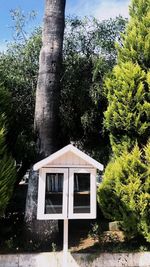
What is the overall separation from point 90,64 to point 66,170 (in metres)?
3.43

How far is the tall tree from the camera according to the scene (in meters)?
6.54

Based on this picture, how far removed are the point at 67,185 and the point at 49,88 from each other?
7.38ft

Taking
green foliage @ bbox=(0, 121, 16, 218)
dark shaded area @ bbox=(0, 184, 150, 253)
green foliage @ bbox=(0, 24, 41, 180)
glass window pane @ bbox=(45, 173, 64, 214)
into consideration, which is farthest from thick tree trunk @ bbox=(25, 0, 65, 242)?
glass window pane @ bbox=(45, 173, 64, 214)

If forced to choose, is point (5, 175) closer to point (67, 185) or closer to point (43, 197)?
point (43, 197)

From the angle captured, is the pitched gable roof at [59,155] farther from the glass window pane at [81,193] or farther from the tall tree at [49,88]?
the tall tree at [49,88]

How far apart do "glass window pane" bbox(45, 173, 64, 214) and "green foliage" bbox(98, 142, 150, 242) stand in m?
1.27

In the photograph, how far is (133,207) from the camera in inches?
227

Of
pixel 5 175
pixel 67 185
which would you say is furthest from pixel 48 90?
pixel 67 185

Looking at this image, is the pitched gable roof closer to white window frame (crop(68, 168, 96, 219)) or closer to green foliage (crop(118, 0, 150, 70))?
white window frame (crop(68, 168, 96, 219))

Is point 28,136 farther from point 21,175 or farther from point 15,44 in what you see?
point 15,44

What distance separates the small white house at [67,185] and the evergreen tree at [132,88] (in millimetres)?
1536

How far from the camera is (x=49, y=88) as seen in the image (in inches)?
260

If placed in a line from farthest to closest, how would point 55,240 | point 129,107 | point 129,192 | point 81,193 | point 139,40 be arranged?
1. point 139,40
2. point 129,107
3. point 55,240
4. point 129,192
5. point 81,193

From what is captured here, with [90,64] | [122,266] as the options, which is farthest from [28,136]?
[122,266]
